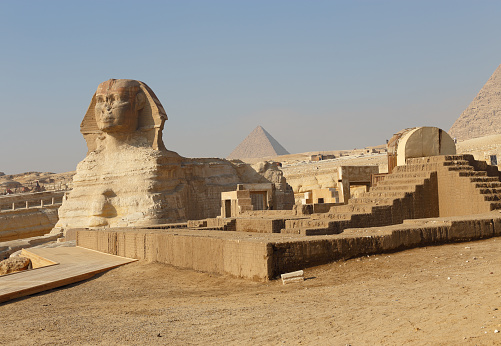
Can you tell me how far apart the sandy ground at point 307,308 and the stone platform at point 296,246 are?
6.9 inches

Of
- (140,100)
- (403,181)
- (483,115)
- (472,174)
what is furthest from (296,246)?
(483,115)

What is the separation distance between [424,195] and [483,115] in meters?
185

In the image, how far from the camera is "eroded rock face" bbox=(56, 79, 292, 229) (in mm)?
24969

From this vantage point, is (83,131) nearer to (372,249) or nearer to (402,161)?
(402,161)

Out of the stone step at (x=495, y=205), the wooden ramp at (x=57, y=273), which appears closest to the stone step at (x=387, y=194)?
the stone step at (x=495, y=205)

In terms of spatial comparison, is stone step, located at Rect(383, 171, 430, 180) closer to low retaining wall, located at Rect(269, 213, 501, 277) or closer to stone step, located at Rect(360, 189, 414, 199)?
stone step, located at Rect(360, 189, 414, 199)

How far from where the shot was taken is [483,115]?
18075cm

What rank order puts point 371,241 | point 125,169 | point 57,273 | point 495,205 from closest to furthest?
point 371,241
point 57,273
point 495,205
point 125,169

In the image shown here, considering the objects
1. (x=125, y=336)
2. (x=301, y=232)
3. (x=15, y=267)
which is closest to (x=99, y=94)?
(x=15, y=267)

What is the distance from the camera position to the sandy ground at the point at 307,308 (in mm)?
4227

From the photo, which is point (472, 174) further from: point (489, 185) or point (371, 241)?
point (371, 241)

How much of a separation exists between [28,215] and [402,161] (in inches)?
1044

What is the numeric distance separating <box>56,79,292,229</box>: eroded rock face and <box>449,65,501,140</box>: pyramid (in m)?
161

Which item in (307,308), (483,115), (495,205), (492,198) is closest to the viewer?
(307,308)
